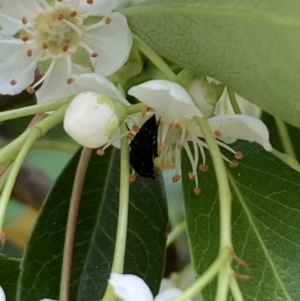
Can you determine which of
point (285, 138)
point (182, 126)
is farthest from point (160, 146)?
point (285, 138)

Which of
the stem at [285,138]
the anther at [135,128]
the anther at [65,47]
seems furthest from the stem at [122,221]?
the stem at [285,138]

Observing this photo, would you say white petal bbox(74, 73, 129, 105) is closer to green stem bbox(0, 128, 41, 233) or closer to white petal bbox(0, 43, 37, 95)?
green stem bbox(0, 128, 41, 233)

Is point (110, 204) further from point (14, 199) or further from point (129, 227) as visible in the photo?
point (14, 199)

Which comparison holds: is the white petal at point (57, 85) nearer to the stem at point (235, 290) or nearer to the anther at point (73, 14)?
the anther at point (73, 14)

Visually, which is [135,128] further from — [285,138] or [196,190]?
[285,138]

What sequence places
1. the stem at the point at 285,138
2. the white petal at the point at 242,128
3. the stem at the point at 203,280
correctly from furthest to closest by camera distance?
the stem at the point at 285,138, the white petal at the point at 242,128, the stem at the point at 203,280
